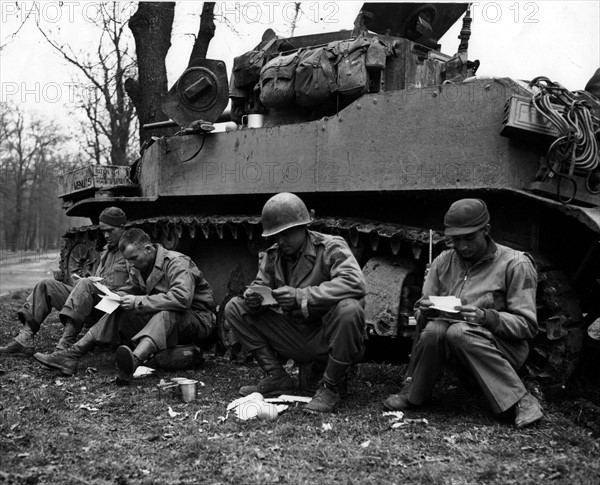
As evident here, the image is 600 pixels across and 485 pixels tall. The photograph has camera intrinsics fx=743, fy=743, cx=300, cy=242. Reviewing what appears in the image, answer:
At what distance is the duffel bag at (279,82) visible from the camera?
7703 millimetres

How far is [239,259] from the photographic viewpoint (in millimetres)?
8609

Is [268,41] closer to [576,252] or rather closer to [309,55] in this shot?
[309,55]

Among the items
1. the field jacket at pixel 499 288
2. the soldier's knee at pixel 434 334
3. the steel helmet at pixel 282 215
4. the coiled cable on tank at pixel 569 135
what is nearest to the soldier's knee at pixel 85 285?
the steel helmet at pixel 282 215

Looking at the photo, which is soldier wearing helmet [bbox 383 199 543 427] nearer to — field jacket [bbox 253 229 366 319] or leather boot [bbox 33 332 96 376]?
field jacket [bbox 253 229 366 319]

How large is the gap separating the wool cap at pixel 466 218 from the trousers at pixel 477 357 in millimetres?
634

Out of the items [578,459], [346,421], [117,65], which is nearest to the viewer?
[578,459]

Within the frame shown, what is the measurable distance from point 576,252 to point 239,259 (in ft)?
Answer: 12.2

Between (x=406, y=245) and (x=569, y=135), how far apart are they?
1698 mm

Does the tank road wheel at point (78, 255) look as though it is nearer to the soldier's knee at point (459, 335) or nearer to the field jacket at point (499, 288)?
the field jacket at point (499, 288)

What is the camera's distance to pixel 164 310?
6.45 meters

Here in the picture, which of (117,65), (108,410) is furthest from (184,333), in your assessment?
(117,65)

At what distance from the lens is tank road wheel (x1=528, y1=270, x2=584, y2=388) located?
18.7 feet

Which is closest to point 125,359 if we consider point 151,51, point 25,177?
point 151,51

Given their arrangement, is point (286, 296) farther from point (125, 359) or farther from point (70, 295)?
point (70, 295)
